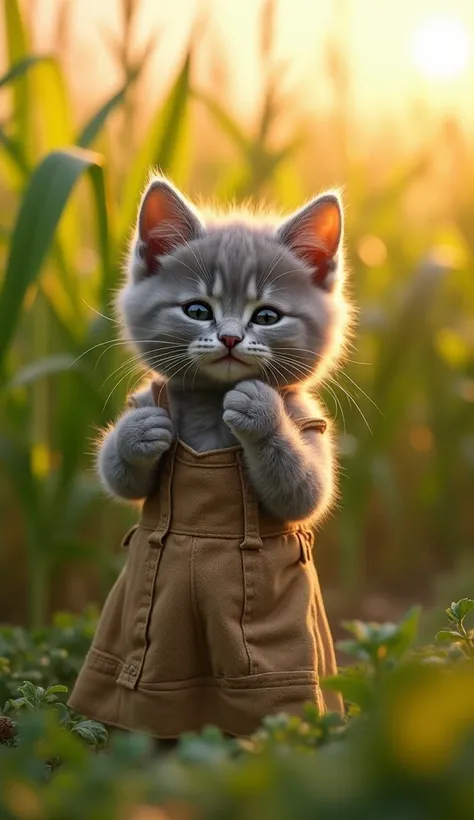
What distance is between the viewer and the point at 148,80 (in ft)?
9.05

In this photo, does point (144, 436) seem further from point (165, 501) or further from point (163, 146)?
point (163, 146)

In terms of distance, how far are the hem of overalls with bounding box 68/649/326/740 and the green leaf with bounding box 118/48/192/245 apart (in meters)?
1.18

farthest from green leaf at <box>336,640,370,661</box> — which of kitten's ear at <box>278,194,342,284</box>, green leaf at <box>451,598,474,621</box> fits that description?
kitten's ear at <box>278,194,342,284</box>

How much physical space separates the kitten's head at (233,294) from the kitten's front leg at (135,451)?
0.08m

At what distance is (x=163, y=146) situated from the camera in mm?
2121

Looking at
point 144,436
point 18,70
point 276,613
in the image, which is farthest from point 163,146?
point 276,613

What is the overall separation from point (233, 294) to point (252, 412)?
185 mm

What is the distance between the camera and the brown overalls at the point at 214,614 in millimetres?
1234

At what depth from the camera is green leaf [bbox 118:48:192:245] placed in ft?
6.86

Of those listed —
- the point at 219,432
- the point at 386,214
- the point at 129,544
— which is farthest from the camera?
the point at 386,214

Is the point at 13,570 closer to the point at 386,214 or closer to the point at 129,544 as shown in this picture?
the point at 129,544

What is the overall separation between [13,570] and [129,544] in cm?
136

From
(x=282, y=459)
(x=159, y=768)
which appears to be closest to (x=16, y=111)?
(x=282, y=459)

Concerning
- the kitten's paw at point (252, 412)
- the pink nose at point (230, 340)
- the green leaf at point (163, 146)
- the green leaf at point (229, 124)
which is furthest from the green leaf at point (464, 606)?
the green leaf at point (229, 124)
